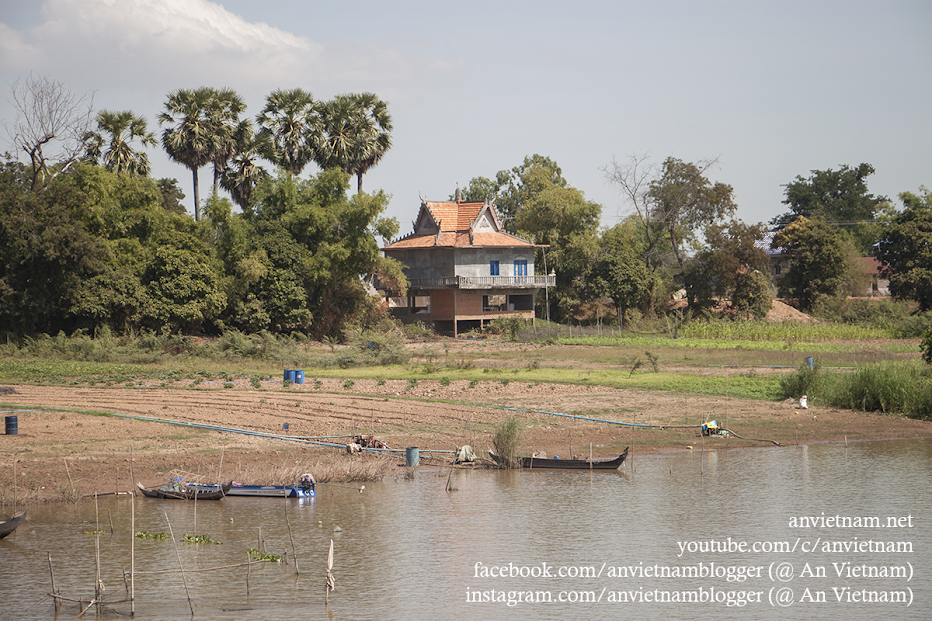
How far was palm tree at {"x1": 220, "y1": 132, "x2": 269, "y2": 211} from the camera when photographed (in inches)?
2270

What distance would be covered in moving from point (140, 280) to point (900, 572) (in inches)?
1618

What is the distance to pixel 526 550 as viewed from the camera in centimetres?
1546

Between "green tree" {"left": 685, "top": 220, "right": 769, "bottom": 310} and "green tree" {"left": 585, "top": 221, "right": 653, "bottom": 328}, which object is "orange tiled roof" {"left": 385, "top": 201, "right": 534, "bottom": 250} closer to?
"green tree" {"left": 585, "top": 221, "right": 653, "bottom": 328}

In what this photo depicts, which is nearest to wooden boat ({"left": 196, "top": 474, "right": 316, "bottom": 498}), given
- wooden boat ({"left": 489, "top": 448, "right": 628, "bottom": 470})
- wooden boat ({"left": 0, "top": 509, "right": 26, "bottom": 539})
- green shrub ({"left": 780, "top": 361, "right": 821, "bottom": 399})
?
wooden boat ({"left": 0, "top": 509, "right": 26, "bottom": 539})

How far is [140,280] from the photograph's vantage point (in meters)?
46.7

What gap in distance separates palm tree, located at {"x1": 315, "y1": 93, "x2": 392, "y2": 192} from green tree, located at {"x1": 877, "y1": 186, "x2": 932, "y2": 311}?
39043 mm

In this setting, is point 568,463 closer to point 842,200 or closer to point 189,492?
point 189,492

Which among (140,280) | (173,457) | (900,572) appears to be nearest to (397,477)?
(173,457)

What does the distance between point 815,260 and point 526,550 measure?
61.5 meters

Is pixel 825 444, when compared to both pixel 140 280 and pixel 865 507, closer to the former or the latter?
A: pixel 865 507

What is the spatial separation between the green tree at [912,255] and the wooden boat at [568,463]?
52.0m

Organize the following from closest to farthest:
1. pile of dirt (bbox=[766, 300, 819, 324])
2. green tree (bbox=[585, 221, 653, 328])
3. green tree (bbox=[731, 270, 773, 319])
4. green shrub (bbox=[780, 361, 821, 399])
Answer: green shrub (bbox=[780, 361, 821, 399]) < green tree (bbox=[585, 221, 653, 328]) < green tree (bbox=[731, 270, 773, 319]) < pile of dirt (bbox=[766, 300, 819, 324])

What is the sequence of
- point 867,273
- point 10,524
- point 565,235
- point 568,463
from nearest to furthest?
point 10,524 → point 568,463 → point 565,235 → point 867,273

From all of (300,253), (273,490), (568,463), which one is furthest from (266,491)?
(300,253)
